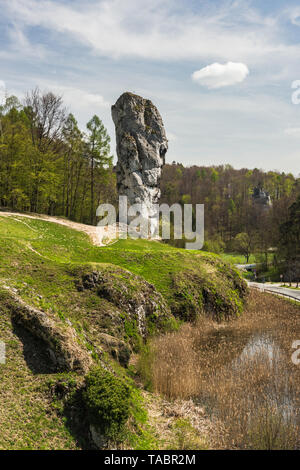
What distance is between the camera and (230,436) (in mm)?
8883

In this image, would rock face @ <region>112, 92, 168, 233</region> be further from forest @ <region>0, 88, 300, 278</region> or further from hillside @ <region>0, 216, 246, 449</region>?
hillside @ <region>0, 216, 246, 449</region>

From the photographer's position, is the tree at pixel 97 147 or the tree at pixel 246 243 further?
the tree at pixel 246 243

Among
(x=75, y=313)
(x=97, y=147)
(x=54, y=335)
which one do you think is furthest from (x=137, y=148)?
(x=54, y=335)

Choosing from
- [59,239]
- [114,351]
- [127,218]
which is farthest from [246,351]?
[127,218]

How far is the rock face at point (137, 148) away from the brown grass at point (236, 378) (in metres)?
23.0

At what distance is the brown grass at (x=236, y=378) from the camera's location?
8.91m

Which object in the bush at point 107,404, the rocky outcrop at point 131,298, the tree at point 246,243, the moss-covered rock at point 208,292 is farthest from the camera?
the tree at point 246,243

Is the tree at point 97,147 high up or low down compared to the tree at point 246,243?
up

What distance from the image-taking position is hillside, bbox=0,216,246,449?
26.6 ft

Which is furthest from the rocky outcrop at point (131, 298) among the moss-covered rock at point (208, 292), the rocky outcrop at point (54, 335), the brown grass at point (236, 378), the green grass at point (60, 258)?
the rocky outcrop at point (54, 335)

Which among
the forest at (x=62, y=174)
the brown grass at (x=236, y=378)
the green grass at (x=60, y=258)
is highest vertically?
the forest at (x=62, y=174)

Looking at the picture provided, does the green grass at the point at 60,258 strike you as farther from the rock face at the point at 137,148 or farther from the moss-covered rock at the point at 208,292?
the rock face at the point at 137,148

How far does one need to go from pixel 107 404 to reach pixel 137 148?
111 ft
